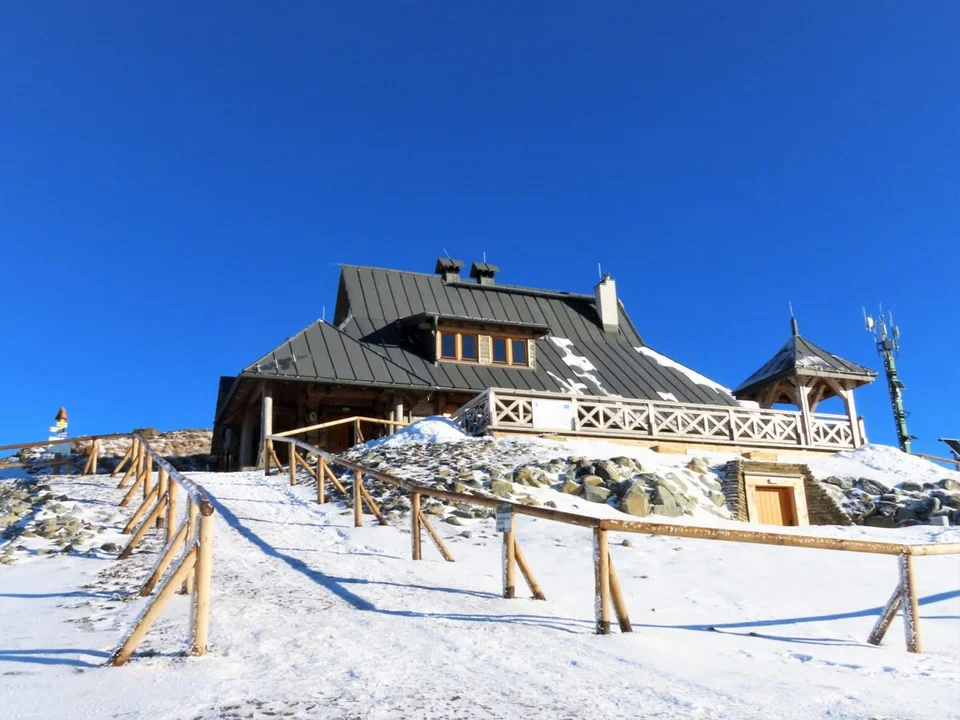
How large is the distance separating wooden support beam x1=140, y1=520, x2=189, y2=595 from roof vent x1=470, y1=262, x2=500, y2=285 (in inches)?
965

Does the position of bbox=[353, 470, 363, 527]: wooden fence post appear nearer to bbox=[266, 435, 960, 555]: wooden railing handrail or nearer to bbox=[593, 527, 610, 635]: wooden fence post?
bbox=[266, 435, 960, 555]: wooden railing handrail

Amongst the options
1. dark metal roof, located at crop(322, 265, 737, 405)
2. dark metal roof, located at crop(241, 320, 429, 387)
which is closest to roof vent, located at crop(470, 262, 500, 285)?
dark metal roof, located at crop(322, 265, 737, 405)

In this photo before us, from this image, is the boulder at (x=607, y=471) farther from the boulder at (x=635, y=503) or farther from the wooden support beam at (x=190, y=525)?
the wooden support beam at (x=190, y=525)

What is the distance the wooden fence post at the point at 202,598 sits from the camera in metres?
4.60

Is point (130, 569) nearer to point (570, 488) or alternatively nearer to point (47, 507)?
point (47, 507)

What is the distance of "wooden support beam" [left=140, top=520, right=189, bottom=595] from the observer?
17.1 feet

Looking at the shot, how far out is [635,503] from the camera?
1327 centimetres

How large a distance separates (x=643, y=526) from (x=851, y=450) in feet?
54.1

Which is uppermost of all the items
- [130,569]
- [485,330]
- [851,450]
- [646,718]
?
[485,330]

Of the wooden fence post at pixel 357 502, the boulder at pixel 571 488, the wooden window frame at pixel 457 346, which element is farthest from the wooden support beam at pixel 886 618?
the wooden window frame at pixel 457 346

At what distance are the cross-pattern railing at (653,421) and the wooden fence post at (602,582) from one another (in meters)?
12.0

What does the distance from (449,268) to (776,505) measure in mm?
16572

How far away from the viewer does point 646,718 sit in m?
3.74

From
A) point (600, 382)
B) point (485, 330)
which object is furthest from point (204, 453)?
point (600, 382)
